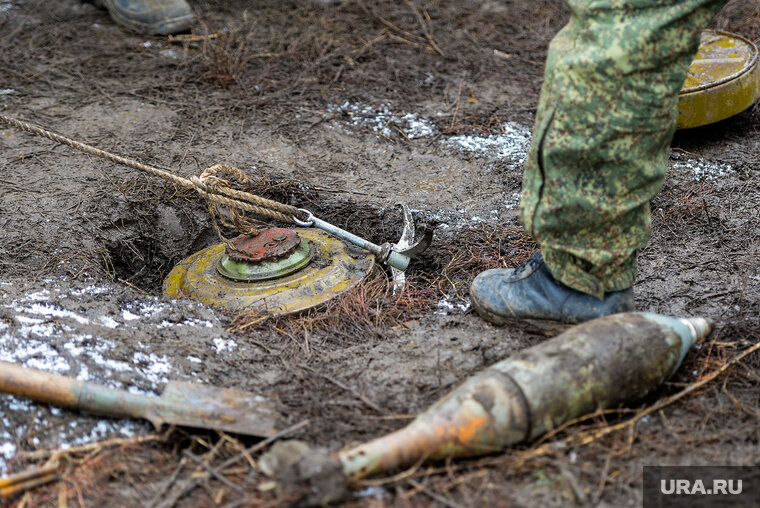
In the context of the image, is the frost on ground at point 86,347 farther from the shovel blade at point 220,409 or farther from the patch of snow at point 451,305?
the patch of snow at point 451,305

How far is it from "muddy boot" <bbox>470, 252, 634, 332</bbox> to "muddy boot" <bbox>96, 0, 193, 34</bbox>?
3731 millimetres

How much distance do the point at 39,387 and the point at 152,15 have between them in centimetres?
401

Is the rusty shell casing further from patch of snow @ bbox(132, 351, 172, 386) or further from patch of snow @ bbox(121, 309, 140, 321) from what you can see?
patch of snow @ bbox(121, 309, 140, 321)

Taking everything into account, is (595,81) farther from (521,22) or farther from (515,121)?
(521,22)

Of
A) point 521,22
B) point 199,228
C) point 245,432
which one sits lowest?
point 199,228

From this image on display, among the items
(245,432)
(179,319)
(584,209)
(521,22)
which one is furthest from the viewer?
(521,22)

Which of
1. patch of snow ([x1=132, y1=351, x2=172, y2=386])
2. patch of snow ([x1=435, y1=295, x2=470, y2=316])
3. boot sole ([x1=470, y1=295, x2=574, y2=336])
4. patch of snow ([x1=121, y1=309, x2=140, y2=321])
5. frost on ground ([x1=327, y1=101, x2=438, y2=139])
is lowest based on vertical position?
patch of snow ([x1=121, y1=309, x2=140, y2=321])

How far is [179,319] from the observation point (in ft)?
9.39

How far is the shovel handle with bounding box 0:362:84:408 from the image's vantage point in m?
2.11

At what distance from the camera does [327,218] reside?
376 cm

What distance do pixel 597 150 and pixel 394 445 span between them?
108cm

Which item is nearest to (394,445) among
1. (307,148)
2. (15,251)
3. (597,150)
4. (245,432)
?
(245,432)

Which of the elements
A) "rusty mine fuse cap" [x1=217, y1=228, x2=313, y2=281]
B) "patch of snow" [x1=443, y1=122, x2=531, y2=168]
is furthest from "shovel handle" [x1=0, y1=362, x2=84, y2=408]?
"patch of snow" [x1=443, y1=122, x2=531, y2=168]

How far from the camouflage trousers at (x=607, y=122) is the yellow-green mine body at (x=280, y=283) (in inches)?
44.7
